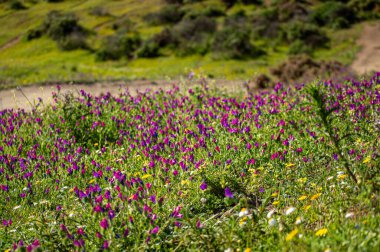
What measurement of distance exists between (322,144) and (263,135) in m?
0.99

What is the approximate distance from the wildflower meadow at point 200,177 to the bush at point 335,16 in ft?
95.0

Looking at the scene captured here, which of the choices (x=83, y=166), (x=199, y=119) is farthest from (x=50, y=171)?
(x=199, y=119)

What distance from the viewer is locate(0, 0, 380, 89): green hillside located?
25039mm

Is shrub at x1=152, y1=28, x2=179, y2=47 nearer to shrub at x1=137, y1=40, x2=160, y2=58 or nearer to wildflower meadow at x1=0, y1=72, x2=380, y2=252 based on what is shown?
shrub at x1=137, y1=40, x2=160, y2=58

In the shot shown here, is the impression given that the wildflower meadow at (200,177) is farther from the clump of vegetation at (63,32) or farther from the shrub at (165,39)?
the clump of vegetation at (63,32)

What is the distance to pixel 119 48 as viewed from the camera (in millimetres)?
31469

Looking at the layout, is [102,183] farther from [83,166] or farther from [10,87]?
[10,87]

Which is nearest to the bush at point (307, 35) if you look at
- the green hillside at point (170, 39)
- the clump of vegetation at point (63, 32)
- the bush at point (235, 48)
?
the green hillside at point (170, 39)

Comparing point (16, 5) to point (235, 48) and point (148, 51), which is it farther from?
point (235, 48)

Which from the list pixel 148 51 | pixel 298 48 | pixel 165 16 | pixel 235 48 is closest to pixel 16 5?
pixel 165 16

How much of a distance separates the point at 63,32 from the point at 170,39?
11.9 meters

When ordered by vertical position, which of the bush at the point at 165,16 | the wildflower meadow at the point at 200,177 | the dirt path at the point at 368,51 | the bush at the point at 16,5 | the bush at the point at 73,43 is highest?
the bush at the point at 16,5

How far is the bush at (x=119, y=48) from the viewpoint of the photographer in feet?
103

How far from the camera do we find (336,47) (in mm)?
29594
